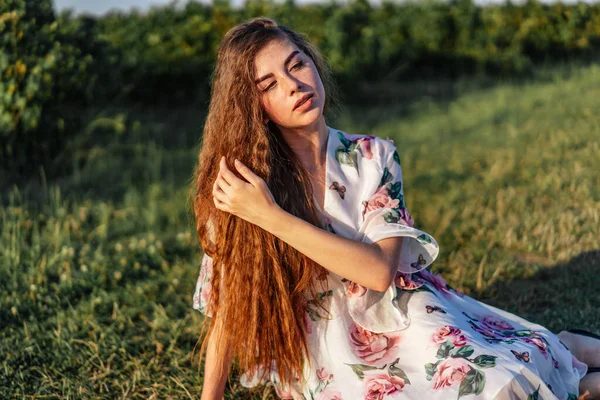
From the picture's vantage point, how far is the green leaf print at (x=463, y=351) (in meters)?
2.17

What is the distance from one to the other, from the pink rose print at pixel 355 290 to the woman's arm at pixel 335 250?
0.46ft

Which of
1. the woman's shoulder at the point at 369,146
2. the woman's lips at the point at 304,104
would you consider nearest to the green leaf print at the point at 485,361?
the woman's shoulder at the point at 369,146

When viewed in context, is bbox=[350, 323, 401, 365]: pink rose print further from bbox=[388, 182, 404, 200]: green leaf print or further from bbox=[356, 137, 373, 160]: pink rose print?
bbox=[356, 137, 373, 160]: pink rose print

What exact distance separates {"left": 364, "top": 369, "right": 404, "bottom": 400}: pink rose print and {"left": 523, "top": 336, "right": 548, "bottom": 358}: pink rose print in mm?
509

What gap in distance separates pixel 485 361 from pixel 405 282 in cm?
45

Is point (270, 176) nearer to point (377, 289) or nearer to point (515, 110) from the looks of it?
point (377, 289)

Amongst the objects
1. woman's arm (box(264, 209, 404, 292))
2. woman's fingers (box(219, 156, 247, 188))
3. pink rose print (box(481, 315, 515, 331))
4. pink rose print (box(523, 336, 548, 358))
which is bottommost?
pink rose print (box(481, 315, 515, 331))

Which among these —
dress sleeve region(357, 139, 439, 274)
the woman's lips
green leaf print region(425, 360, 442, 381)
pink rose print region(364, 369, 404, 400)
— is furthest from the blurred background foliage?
green leaf print region(425, 360, 442, 381)

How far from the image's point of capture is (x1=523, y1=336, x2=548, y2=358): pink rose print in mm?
2344

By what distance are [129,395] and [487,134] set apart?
482cm

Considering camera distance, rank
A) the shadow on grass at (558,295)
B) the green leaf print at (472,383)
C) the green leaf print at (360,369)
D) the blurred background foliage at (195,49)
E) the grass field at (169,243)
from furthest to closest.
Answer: the blurred background foliage at (195,49), the shadow on grass at (558,295), the grass field at (169,243), the green leaf print at (360,369), the green leaf print at (472,383)

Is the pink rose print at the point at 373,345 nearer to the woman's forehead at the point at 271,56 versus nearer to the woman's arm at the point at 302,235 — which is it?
the woman's arm at the point at 302,235

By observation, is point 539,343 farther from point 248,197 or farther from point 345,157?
point 248,197

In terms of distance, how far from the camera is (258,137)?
234 cm
